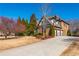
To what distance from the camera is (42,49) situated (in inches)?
1150

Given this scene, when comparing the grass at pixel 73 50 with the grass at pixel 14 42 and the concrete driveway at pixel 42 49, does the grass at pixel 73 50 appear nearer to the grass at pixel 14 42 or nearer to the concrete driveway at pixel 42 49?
the concrete driveway at pixel 42 49

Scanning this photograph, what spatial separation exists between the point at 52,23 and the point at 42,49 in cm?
52

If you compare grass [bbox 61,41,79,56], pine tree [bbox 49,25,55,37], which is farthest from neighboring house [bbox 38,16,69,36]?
grass [bbox 61,41,79,56]

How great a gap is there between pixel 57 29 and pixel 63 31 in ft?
0.38

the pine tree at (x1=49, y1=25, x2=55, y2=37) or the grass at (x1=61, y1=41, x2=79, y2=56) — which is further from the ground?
the pine tree at (x1=49, y1=25, x2=55, y2=37)

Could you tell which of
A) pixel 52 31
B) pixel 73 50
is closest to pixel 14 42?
pixel 52 31

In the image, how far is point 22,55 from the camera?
29172 millimetres

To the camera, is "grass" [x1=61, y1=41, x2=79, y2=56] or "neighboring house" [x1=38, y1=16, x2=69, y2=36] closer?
"grass" [x1=61, y1=41, x2=79, y2=56]

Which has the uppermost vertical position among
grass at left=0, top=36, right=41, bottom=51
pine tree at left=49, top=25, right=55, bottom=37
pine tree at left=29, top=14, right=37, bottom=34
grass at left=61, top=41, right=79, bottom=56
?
pine tree at left=29, top=14, right=37, bottom=34

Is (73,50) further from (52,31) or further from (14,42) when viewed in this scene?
(14,42)

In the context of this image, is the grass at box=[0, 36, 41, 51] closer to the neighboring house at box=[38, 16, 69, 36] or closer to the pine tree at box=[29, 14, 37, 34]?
the pine tree at box=[29, 14, 37, 34]

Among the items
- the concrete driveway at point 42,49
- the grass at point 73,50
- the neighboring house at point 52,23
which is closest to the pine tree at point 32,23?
the neighboring house at point 52,23

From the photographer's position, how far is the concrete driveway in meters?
29.2

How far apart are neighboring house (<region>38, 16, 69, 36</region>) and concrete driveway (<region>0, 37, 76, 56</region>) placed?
0.15m
